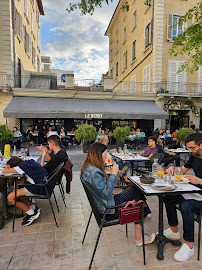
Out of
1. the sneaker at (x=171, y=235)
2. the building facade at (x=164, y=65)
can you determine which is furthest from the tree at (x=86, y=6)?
the building facade at (x=164, y=65)

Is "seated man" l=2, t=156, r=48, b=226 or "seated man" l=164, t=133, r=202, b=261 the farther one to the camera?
"seated man" l=2, t=156, r=48, b=226

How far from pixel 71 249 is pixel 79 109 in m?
10.7

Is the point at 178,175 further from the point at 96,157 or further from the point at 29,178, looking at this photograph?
the point at 29,178

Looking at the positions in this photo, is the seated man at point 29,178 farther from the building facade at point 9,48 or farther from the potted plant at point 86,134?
the building facade at point 9,48

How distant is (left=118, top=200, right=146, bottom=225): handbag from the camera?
2.07 metres

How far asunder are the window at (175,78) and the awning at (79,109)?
6.52 ft

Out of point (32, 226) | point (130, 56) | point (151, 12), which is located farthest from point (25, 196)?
point (130, 56)

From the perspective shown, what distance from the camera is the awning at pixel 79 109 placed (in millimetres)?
11438

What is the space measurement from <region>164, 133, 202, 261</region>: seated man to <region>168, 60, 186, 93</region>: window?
12.5 metres

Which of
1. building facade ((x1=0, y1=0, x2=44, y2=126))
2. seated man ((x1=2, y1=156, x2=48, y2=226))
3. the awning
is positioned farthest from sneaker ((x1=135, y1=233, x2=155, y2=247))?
building facade ((x1=0, y1=0, x2=44, y2=126))

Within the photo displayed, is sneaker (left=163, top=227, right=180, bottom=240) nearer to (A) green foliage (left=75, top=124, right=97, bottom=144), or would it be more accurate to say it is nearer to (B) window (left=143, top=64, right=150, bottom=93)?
(A) green foliage (left=75, top=124, right=97, bottom=144)

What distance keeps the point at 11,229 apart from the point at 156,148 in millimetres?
3775

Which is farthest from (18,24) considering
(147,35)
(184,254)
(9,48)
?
(184,254)

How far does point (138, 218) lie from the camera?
2193 mm
